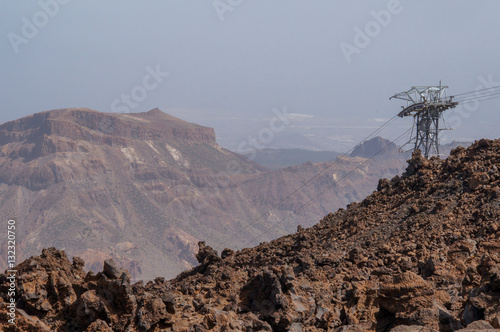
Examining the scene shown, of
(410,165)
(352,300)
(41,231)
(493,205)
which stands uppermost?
(41,231)

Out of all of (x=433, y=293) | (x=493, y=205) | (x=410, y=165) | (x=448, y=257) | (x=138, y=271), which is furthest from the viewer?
(x=138, y=271)

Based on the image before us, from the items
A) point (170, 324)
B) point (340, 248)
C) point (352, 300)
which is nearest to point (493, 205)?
point (340, 248)

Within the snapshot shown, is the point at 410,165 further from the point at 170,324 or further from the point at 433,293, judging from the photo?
the point at 170,324

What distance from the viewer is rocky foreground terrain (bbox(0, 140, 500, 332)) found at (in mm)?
13570

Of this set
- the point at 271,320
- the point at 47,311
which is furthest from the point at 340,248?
the point at 47,311

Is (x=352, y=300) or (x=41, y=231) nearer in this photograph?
(x=352, y=300)

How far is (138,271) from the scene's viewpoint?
187000mm

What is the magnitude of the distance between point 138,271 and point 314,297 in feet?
583

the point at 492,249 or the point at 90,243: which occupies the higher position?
the point at 90,243

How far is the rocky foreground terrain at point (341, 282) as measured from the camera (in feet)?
44.5

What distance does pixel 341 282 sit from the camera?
59.0 feet

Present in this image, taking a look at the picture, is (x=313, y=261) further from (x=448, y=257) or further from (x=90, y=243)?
(x=90, y=243)

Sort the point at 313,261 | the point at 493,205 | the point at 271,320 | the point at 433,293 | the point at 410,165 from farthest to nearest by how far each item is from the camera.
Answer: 1. the point at 410,165
2. the point at 493,205
3. the point at 313,261
4. the point at 271,320
5. the point at 433,293

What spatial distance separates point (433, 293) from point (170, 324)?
Result: 688 centimetres
